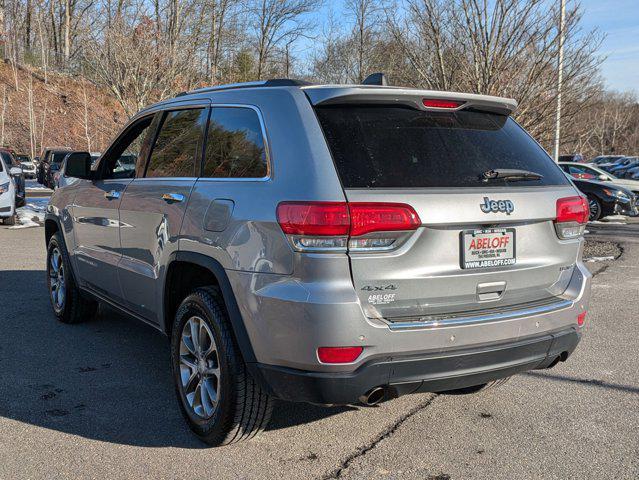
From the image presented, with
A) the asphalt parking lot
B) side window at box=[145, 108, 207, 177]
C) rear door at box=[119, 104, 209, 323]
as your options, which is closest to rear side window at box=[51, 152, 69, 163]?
the asphalt parking lot

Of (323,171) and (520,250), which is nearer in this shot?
(323,171)

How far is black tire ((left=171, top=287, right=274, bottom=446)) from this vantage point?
3.28m

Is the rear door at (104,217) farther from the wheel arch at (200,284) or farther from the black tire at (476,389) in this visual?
the black tire at (476,389)

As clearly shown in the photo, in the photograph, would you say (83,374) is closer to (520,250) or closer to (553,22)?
(520,250)

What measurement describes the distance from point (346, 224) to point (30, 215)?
15.2m

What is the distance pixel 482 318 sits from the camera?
3.16m

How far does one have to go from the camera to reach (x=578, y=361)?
508cm

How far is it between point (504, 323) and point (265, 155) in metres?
1.41

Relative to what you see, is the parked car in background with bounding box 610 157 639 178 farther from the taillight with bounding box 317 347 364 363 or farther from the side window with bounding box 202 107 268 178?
the taillight with bounding box 317 347 364 363

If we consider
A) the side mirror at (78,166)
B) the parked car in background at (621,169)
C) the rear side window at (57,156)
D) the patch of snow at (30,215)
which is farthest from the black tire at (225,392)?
the parked car in background at (621,169)

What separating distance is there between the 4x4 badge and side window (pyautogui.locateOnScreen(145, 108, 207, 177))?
165cm

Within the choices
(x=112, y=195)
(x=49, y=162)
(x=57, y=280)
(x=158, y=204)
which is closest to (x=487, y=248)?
(x=158, y=204)

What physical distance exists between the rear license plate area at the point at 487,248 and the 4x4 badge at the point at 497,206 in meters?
0.09

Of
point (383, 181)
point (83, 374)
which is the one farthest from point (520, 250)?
point (83, 374)
